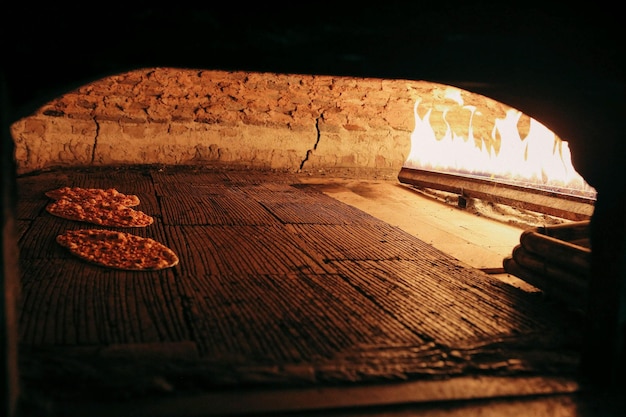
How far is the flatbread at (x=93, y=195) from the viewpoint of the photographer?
3838 millimetres

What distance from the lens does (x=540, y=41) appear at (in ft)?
4.54

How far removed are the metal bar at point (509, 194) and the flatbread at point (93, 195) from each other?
9.01 ft

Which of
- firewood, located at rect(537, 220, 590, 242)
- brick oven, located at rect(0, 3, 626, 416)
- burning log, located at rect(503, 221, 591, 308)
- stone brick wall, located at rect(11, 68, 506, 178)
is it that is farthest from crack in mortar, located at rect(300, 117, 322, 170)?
brick oven, located at rect(0, 3, 626, 416)

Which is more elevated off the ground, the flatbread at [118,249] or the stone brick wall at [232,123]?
the stone brick wall at [232,123]

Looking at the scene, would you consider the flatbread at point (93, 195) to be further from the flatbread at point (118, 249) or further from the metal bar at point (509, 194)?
the metal bar at point (509, 194)

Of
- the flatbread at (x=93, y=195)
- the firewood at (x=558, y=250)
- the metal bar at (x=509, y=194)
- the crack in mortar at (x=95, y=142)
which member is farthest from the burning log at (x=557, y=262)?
the crack in mortar at (x=95, y=142)

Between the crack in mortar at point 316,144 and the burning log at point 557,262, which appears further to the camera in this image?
the crack in mortar at point 316,144

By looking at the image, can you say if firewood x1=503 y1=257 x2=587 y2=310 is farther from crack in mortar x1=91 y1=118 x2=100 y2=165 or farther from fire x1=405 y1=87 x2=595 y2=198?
crack in mortar x1=91 y1=118 x2=100 y2=165

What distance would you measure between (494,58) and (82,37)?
992mm

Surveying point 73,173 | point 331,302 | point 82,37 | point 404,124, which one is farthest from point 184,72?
point 82,37

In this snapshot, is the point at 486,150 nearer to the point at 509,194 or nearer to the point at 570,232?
the point at 509,194

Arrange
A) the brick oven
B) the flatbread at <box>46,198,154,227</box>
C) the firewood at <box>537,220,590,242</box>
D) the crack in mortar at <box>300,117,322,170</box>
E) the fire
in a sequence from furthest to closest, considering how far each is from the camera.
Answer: the crack in mortar at <box>300,117,322,170</box>
the fire
the flatbread at <box>46,198,154,227</box>
the firewood at <box>537,220,590,242</box>
the brick oven

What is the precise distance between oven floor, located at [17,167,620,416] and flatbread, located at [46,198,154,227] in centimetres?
8

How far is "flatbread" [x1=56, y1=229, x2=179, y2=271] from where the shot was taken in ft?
8.25
